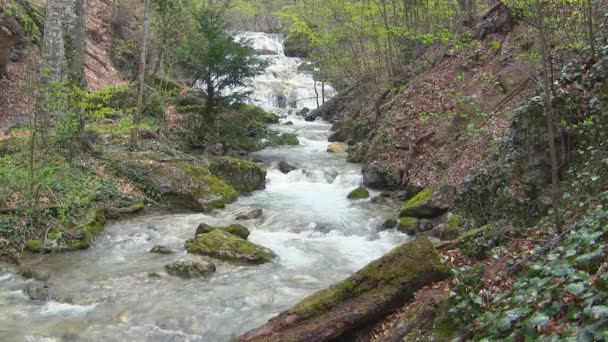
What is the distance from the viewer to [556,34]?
29.5 ft

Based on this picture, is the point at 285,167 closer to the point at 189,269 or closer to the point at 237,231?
the point at 237,231

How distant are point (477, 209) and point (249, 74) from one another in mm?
10918

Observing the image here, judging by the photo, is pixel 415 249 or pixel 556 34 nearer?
pixel 415 249

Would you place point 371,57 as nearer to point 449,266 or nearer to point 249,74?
point 249,74

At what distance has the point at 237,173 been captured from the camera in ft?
50.5

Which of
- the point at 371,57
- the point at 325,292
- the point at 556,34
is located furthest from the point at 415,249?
the point at 371,57

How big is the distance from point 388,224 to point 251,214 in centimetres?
353

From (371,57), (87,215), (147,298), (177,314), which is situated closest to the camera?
(177,314)

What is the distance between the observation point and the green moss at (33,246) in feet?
29.7

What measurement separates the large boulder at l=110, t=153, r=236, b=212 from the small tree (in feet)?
14.5

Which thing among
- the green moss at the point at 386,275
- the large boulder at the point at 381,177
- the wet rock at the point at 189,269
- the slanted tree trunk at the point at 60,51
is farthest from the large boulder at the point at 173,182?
the green moss at the point at 386,275

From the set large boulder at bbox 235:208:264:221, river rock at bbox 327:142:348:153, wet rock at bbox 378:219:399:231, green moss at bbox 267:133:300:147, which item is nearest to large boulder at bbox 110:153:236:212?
large boulder at bbox 235:208:264:221

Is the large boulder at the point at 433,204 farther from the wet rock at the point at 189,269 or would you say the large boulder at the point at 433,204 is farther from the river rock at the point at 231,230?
the wet rock at the point at 189,269

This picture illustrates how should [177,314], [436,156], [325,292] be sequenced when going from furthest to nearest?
[436,156], [177,314], [325,292]
